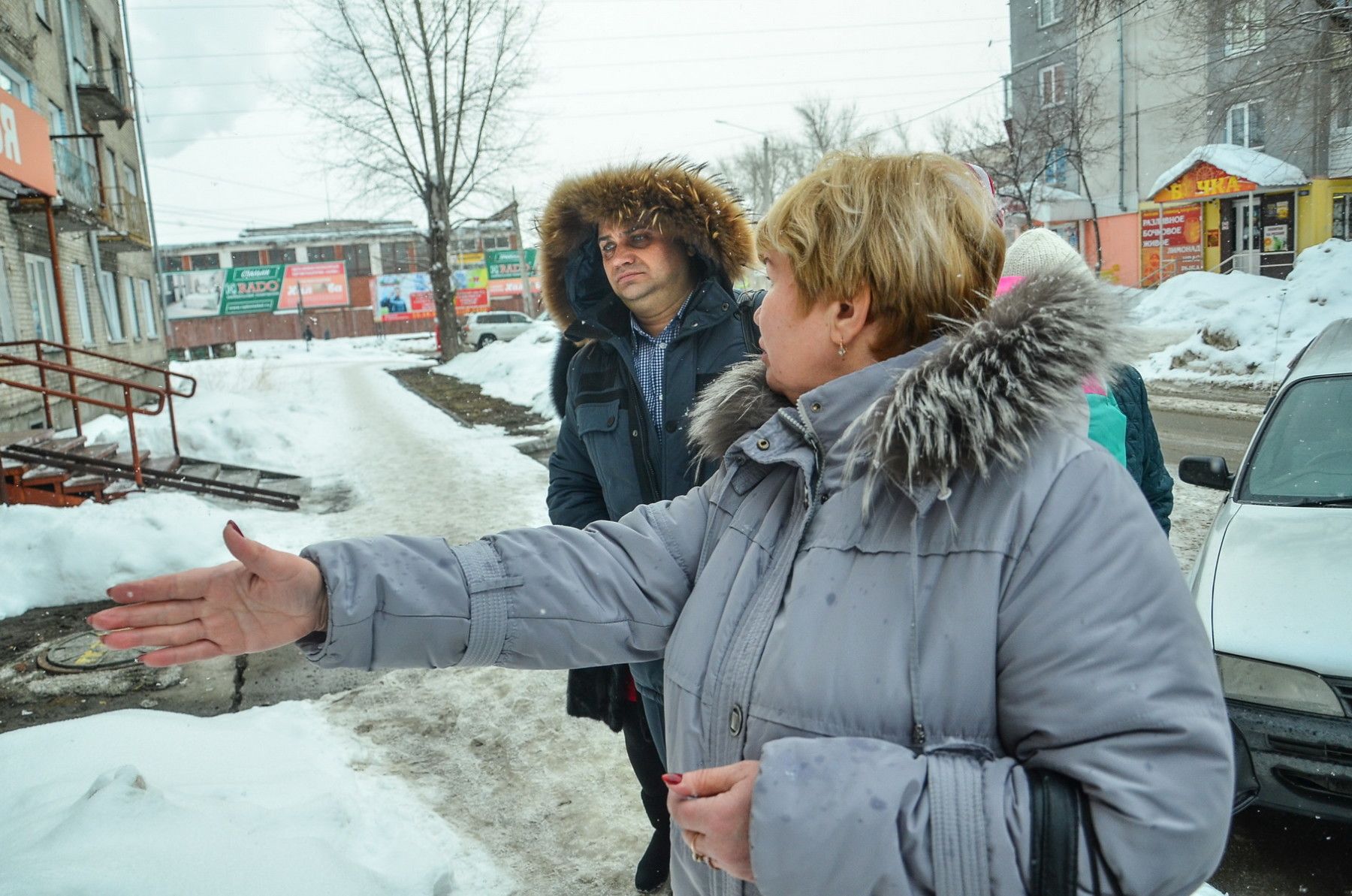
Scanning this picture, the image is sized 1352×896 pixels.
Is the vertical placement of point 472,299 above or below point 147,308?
above

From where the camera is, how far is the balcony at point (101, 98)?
20266 millimetres

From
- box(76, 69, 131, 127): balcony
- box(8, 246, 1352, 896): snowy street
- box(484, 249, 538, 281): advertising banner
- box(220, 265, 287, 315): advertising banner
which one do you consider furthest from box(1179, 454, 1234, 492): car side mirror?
box(220, 265, 287, 315): advertising banner

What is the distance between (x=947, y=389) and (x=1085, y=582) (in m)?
0.30

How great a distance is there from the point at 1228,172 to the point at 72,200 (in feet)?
89.6

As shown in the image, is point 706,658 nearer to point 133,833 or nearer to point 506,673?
point 133,833

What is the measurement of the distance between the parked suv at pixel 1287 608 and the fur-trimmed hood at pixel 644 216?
205 cm

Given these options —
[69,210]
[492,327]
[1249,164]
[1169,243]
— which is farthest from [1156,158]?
[69,210]

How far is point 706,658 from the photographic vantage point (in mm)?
1340

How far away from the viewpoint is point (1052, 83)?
3166cm

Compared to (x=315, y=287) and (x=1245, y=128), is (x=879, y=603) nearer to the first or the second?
(x=1245, y=128)

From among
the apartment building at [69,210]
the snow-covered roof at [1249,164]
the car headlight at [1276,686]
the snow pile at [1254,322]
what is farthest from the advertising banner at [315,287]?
the car headlight at [1276,686]

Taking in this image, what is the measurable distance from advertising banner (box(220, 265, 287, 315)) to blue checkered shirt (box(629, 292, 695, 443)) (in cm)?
6126

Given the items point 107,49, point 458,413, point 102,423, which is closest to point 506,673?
point 458,413

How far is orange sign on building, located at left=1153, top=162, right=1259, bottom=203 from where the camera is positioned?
2525 centimetres
